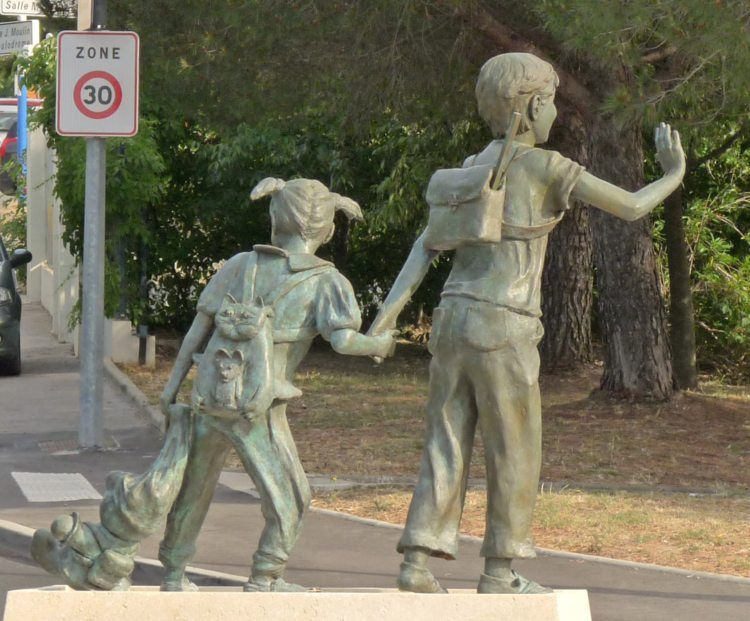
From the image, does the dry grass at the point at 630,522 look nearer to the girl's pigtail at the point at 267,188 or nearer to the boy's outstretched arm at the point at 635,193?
the boy's outstretched arm at the point at 635,193

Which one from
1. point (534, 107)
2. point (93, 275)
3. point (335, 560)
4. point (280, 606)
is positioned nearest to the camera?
point (280, 606)

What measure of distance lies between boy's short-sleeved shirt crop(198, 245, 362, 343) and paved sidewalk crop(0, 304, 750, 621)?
2386 millimetres

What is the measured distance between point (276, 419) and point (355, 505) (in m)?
4.40

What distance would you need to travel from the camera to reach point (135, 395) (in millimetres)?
15656

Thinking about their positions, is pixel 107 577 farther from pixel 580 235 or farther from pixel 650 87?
pixel 580 235

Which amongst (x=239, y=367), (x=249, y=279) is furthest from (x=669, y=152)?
(x=239, y=367)

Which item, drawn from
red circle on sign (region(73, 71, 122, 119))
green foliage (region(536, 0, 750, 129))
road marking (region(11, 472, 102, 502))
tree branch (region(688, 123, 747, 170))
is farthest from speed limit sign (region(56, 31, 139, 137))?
tree branch (region(688, 123, 747, 170))

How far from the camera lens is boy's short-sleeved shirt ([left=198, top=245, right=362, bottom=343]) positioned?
5551 mm

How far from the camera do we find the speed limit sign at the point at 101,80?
1216cm

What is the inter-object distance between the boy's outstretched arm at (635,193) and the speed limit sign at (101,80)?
23.7 ft

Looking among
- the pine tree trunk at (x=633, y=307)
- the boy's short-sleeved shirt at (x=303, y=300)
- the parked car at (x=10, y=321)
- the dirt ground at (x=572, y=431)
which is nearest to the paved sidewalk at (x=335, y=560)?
the dirt ground at (x=572, y=431)

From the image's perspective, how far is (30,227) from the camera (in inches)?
1052

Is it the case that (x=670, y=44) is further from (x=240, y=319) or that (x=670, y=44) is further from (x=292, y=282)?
(x=240, y=319)

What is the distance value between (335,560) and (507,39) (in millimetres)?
6648
